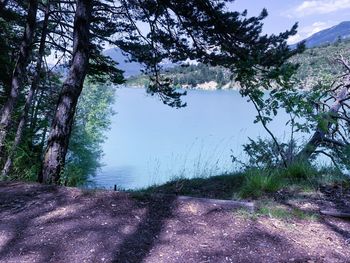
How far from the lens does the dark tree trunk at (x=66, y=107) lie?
420 cm

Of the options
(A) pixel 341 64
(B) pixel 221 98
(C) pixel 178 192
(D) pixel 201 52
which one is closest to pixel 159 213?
(C) pixel 178 192

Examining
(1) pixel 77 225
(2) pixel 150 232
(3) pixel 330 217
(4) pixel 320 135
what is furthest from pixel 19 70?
(3) pixel 330 217

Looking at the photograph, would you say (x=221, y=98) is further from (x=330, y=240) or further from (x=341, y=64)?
(x=330, y=240)

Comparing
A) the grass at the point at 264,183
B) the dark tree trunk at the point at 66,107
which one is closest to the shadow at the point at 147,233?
the grass at the point at 264,183

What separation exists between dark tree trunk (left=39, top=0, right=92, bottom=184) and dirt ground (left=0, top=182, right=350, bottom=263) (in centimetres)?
114

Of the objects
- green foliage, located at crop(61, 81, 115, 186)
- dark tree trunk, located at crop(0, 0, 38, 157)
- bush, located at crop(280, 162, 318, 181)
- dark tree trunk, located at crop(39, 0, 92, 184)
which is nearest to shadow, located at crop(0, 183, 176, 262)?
dark tree trunk, located at crop(39, 0, 92, 184)

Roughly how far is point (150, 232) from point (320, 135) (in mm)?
4382

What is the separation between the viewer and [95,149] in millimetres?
23797

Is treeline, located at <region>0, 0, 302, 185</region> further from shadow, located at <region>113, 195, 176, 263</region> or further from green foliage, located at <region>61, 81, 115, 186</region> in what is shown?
green foliage, located at <region>61, 81, 115, 186</region>

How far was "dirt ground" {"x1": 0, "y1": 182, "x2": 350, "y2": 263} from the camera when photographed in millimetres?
2102

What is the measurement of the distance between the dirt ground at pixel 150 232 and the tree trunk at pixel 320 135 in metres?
1.95

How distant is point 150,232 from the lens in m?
2.41

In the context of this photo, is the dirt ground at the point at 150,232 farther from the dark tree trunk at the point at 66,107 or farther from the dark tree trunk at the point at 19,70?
the dark tree trunk at the point at 19,70

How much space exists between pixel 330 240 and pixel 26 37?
6355 mm
